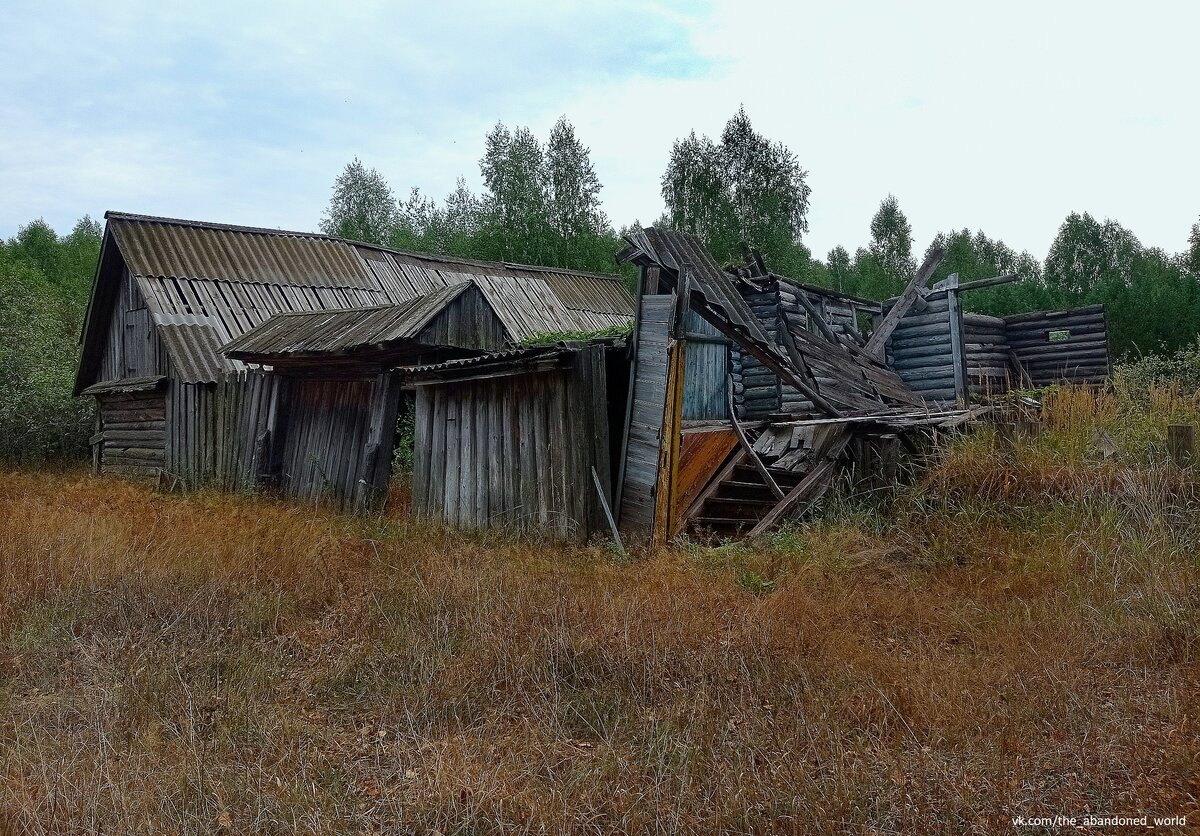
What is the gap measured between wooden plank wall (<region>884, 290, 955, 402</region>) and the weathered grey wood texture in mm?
10674

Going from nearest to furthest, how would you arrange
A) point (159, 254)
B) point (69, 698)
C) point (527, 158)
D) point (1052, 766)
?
point (1052, 766) → point (69, 698) → point (159, 254) → point (527, 158)

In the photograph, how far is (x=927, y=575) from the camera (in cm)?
693

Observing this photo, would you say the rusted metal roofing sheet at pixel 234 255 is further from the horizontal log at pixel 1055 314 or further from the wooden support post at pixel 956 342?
the horizontal log at pixel 1055 314

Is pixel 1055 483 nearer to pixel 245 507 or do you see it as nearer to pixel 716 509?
pixel 716 509

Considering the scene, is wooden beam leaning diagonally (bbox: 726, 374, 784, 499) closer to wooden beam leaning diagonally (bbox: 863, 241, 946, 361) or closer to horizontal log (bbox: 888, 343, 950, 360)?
wooden beam leaning diagonally (bbox: 863, 241, 946, 361)

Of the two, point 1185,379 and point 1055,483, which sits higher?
point 1185,379

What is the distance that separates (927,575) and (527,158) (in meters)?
30.9

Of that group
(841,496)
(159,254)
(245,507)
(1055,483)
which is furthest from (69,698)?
(159,254)

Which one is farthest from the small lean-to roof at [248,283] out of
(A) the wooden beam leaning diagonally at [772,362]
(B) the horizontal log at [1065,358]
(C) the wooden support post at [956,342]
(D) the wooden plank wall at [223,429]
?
(B) the horizontal log at [1065,358]

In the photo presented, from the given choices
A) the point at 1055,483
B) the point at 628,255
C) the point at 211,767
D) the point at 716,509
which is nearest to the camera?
the point at 211,767

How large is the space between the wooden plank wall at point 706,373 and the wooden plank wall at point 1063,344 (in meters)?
7.01

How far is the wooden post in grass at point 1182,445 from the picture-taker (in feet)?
24.0

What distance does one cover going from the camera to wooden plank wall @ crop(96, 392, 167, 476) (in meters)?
15.6

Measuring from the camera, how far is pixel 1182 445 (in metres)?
7.34
